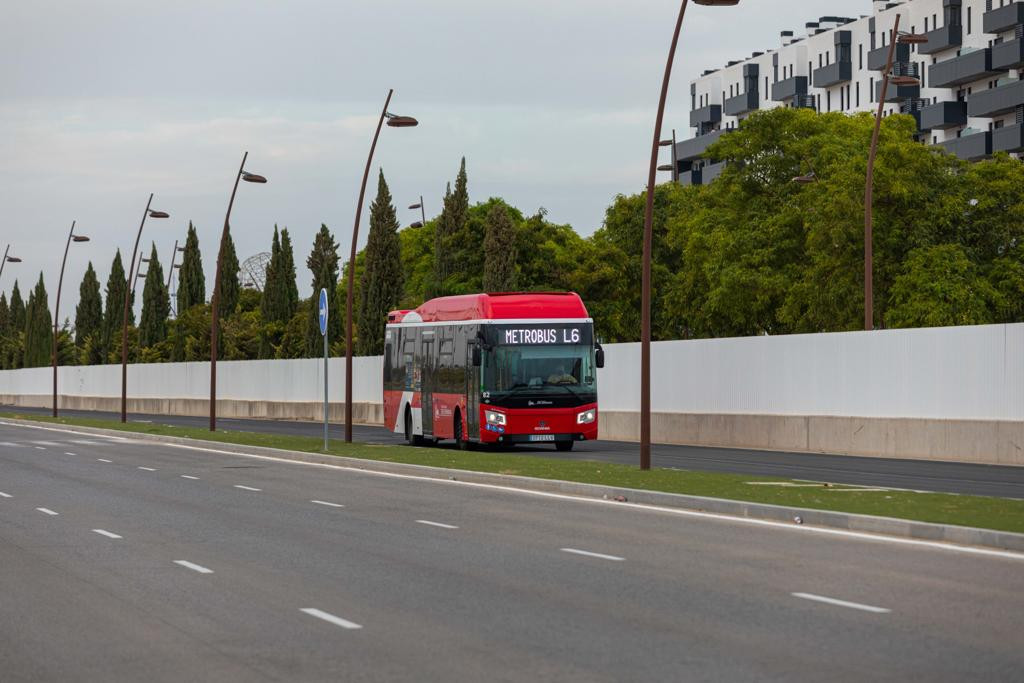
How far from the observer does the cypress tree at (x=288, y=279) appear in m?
126

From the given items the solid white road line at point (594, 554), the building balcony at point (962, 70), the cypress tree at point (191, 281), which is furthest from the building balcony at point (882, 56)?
the solid white road line at point (594, 554)

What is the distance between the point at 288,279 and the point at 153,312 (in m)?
18.0

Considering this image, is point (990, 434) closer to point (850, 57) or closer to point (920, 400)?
point (920, 400)

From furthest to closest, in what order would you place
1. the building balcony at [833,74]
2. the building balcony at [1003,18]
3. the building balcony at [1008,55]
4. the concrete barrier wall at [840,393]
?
1. the building balcony at [833,74]
2. the building balcony at [1003,18]
3. the building balcony at [1008,55]
4. the concrete barrier wall at [840,393]

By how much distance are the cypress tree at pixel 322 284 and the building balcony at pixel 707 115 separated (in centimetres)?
3254

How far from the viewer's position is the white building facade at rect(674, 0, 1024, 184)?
304 feet

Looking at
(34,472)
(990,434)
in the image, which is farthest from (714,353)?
(34,472)

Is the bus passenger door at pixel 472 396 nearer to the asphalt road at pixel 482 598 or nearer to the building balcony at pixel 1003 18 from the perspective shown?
the asphalt road at pixel 482 598

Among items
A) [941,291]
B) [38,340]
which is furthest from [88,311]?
[941,291]

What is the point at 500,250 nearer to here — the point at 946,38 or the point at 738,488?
the point at 946,38

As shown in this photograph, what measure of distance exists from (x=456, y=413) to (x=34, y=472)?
11.9 m

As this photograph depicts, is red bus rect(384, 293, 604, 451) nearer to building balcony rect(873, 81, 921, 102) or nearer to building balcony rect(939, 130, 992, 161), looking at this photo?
building balcony rect(939, 130, 992, 161)

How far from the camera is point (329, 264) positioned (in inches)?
5522

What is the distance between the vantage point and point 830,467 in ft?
101
